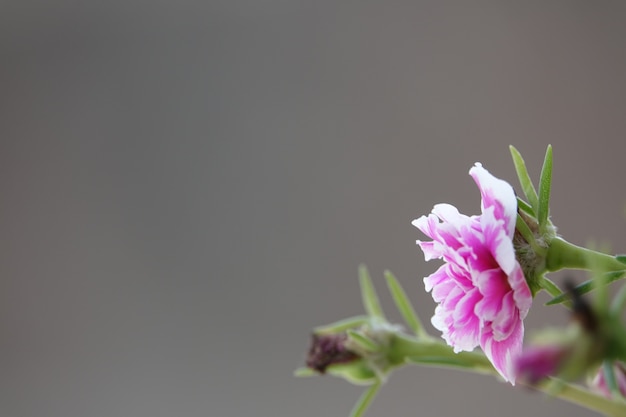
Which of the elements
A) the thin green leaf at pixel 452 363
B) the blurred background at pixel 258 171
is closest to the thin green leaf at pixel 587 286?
the thin green leaf at pixel 452 363

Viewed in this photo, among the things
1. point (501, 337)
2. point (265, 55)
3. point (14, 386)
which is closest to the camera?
point (501, 337)

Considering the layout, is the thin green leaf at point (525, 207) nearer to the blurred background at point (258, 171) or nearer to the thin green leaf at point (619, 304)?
the thin green leaf at point (619, 304)

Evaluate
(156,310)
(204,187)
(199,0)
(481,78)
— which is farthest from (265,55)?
(156,310)

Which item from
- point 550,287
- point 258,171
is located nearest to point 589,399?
point 550,287

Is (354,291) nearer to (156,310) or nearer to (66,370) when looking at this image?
(156,310)

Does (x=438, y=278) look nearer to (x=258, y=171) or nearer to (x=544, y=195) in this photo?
(x=544, y=195)

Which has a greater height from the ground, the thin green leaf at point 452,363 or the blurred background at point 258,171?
the blurred background at point 258,171

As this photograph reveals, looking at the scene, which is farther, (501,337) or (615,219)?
(615,219)
